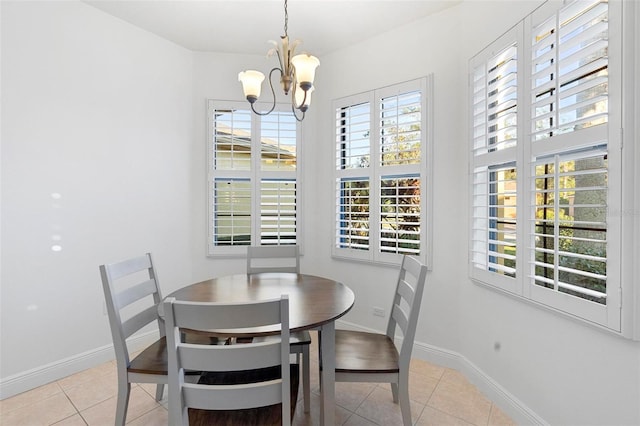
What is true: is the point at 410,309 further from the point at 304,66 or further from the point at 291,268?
the point at 304,66

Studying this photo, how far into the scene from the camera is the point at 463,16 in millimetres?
2361

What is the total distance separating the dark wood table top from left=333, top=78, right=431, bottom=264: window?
0.90 m

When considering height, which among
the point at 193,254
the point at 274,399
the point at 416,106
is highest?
the point at 416,106

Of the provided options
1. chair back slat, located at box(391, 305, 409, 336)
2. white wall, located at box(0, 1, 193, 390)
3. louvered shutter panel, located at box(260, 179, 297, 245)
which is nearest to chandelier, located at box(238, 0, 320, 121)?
chair back slat, located at box(391, 305, 409, 336)

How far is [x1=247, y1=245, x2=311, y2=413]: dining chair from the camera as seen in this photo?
1767 mm

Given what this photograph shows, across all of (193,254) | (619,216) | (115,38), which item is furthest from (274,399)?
(115,38)

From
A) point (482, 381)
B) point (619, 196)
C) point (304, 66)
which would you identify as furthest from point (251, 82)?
point (482, 381)

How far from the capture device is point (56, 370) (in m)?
2.27

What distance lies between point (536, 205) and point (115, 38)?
3.39 m

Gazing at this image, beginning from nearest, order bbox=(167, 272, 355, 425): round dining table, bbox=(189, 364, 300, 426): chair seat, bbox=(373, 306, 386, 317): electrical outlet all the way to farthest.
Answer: bbox=(189, 364, 300, 426): chair seat
bbox=(167, 272, 355, 425): round dining table
bbox=(373, 306, 386, 317): electrical outlet

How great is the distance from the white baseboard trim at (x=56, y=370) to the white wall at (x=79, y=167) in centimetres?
2

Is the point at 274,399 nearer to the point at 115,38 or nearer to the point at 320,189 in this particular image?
the point at 320,189

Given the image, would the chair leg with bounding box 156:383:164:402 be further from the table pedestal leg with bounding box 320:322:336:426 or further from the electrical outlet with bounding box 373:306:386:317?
the electrical outlet with bounding box 373:306:386:317

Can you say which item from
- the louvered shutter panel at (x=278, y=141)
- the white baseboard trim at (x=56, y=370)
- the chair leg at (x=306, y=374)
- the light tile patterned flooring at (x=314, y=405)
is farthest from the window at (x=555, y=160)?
the white baseboard trim at (x=56, y=370)
